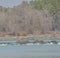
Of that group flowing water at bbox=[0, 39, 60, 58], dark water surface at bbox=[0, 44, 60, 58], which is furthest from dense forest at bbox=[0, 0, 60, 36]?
dark water surface at bbox=[0, 44, 60, 58]

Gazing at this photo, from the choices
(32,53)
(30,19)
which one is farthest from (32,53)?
(30,19)

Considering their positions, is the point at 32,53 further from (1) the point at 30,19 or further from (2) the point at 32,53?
(1) the point at 30,19

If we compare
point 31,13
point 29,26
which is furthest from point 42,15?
point 29,26

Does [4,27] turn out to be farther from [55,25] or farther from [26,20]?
[55,25]

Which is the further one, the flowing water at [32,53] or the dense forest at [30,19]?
the dense forest at [30,19]

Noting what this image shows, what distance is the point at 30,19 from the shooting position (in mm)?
81562

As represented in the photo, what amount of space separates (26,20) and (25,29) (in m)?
2.74

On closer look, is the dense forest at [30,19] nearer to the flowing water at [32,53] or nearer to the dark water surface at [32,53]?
the flowing water at [32,53]

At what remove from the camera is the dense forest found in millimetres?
77894

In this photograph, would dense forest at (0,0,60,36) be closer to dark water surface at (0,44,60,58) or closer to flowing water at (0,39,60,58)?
flowing water at (0,39,60,58)

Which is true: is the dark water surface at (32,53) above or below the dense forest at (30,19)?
above

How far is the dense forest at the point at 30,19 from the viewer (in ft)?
256

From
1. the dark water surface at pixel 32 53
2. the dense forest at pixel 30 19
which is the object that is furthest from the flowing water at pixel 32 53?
the dense forest at pixel 30 19

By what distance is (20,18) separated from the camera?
82.2 meters
